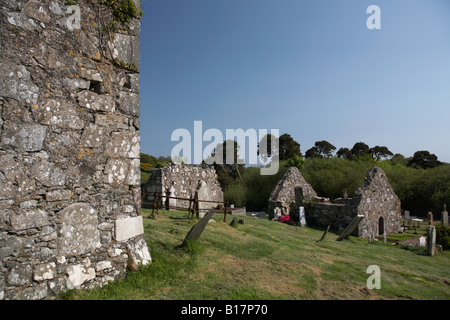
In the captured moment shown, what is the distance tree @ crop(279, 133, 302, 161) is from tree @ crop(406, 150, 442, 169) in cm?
1784

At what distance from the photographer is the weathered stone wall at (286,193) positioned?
17.9m

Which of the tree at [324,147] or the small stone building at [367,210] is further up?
the tree at [324,147]

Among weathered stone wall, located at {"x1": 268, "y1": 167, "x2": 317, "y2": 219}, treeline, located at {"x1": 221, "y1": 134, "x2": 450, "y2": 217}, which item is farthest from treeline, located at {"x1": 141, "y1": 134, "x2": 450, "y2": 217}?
weathered stone wall, located at {"x1": 268, "y1": 167, "x2": 317, "y2": 219}

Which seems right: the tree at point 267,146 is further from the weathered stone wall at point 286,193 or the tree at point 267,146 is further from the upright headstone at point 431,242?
the upright headstone at point 431,242

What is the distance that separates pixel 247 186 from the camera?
31.0 meters

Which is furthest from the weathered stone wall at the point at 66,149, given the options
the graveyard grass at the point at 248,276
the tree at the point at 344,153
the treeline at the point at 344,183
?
the tree at the point at 344,153

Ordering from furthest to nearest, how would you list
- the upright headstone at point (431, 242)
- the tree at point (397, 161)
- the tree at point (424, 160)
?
the tree at point (397, 161)
the tree at point (424, 160)
the upright headstone at point (431, 242)

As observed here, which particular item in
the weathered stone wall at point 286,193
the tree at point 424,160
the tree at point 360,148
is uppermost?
the tree at point 360,148

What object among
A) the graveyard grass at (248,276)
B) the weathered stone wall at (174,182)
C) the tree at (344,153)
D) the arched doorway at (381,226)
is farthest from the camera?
the tree at (344,153)

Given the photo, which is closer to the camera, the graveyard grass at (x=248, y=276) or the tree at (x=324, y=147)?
the graveyard grass at (x=248, y=276)

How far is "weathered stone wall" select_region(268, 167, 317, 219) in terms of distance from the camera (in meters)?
17.9

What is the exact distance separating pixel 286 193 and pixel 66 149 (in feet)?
53.3

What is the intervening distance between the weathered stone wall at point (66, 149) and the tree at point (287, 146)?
131ft

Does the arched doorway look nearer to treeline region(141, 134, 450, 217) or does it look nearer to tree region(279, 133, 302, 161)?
treeline region(141, 134, 450, 217)
